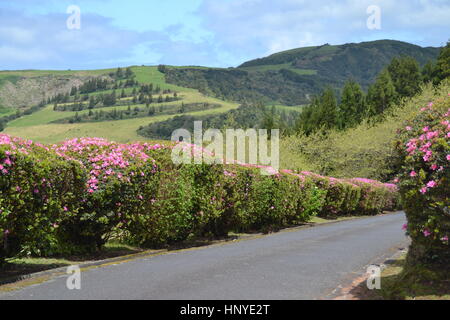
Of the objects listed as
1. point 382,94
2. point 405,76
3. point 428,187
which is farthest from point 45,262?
point 405,76

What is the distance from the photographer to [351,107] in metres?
87.4

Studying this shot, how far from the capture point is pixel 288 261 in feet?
39.7

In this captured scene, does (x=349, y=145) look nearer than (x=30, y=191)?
No

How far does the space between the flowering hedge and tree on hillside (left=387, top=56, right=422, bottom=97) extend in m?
89.1

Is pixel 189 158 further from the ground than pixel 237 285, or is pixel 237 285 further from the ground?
pixel 189 158

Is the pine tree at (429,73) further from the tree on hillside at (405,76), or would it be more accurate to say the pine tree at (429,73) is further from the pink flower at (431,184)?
the pink flower at (431,184)

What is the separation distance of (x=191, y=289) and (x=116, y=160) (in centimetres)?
462

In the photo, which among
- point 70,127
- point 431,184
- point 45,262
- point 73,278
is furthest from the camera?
point 70,127

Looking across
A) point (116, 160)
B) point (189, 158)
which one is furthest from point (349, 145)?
point (116, 160)

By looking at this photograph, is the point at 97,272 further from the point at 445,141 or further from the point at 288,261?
the point at 445,141

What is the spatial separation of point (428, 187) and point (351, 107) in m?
82.0

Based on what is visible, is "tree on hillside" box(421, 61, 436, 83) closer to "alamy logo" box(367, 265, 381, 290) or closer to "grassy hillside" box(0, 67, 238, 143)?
"grassy hillside" box(0, 67, 238, 143)

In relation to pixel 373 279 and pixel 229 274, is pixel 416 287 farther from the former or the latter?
pixel 229 274

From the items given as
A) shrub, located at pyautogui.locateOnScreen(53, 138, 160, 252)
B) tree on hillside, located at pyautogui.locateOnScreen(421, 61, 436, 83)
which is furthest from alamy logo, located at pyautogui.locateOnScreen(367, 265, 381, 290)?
tree on hillside, located at pyautogui.locateOnScreen(421, 61, 436, 83)
